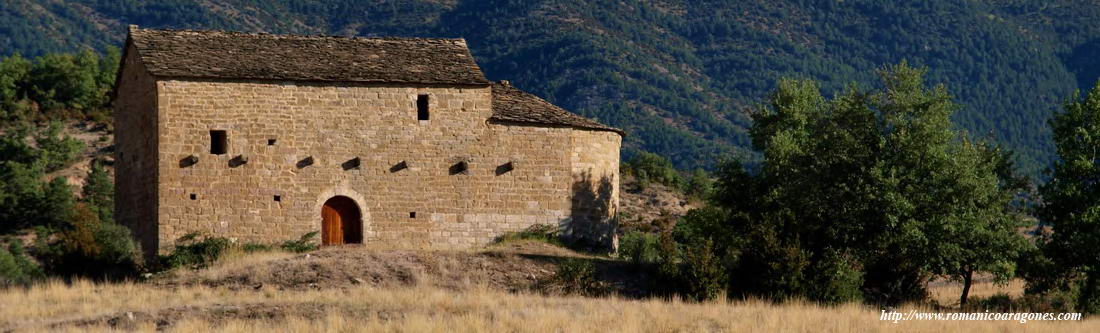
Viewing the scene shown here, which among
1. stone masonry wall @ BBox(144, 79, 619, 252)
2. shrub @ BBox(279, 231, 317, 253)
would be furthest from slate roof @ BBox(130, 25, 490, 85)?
shrub @ BBox(279, 231, 317, 253)

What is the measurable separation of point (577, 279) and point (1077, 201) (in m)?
11.3

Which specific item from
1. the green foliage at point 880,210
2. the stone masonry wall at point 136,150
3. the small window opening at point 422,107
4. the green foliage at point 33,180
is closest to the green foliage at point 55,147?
the green foliage at point 33,180

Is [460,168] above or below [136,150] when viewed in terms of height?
below

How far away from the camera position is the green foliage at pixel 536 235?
3928cm

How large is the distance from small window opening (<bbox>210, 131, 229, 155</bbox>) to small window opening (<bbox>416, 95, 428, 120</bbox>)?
16.1 feet

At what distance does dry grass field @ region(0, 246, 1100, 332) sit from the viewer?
27.3m

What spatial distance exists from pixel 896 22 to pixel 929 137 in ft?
477

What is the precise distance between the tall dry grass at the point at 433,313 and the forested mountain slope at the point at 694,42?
307ft

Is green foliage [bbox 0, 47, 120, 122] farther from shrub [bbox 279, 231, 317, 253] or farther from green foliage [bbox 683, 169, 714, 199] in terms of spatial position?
shrub [bbox 279, 231, 317, 253]

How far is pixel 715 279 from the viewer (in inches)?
1346

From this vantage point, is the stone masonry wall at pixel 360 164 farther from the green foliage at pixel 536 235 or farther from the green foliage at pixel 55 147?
the green foliage at pixel 55 147

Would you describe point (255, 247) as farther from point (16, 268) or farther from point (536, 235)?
point (16, 268)

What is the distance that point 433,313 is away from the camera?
28781mm

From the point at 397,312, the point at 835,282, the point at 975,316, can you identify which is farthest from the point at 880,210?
the point at 397,312
